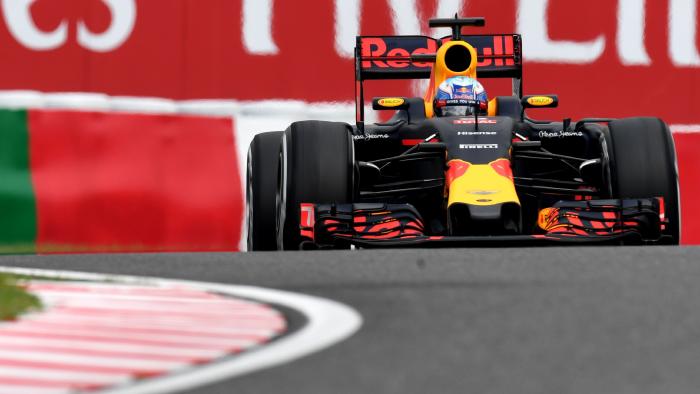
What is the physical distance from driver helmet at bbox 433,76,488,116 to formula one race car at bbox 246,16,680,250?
0.02 m

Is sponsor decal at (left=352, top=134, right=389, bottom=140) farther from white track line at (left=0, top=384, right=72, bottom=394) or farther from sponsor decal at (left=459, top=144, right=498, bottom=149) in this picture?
white track line at (left=0, top=384, right=72, bottom=394)

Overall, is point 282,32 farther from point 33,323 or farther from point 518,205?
point 33,323

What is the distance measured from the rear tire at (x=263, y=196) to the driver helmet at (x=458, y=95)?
116cm

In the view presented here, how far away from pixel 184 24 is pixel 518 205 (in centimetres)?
303

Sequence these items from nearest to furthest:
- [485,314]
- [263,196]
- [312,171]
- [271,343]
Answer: [271,343] → [485,314] → [312,171] → [263,196]

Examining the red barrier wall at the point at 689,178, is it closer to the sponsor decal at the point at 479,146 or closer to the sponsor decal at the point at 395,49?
the sponsor decal at the point at 395,49

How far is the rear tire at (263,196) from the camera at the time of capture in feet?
33.5

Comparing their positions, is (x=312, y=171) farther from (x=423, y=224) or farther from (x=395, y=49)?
(x=395, y=49)

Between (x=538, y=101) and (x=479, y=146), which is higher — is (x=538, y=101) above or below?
above

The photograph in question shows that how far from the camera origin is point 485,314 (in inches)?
213

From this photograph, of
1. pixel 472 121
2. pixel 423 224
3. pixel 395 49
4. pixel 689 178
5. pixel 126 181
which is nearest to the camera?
pixel 423 224

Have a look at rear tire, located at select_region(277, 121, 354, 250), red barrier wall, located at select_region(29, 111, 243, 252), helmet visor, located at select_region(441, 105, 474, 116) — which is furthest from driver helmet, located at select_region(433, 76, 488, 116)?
red barrier wall, located at select_region(29, 111, 243, 252)

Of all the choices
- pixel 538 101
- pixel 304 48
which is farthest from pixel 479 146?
pixel 304 48

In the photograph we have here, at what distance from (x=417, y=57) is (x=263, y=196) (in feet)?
4.94
